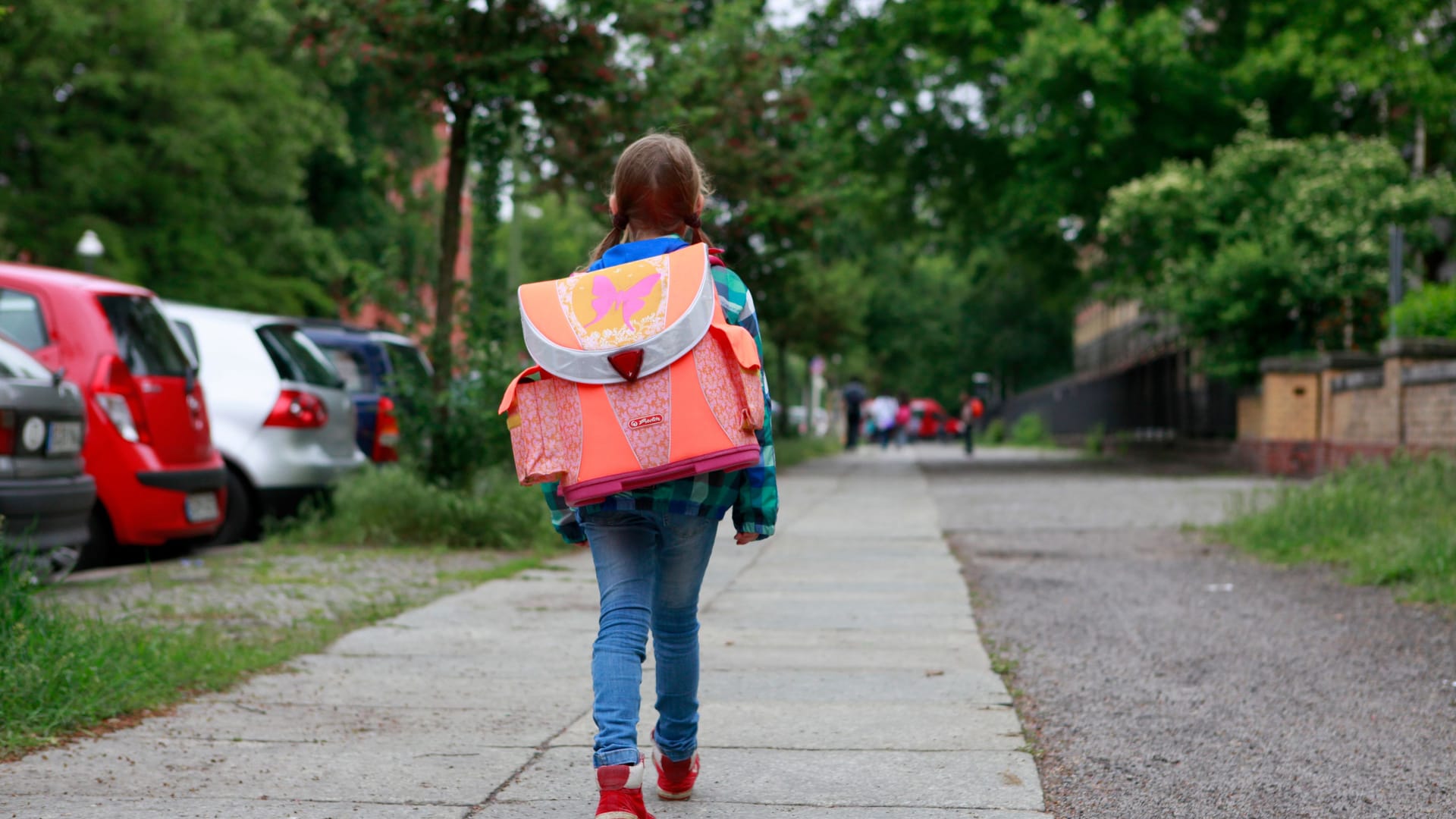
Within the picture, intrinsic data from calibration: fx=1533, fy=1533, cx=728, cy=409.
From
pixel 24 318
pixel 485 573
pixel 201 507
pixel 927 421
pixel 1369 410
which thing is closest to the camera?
pixel 24 318

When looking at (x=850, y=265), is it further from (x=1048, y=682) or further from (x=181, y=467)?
(x=1048, y=682)

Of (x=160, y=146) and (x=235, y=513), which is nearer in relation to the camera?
(x=235, y=513)

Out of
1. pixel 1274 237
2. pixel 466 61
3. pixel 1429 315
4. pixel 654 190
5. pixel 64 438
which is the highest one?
pixel 466 61

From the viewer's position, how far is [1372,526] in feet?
30.9

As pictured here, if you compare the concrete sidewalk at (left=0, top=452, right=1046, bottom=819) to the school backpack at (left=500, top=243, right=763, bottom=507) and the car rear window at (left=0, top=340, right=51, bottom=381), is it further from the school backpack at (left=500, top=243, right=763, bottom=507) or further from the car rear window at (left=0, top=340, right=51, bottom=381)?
the car rear window at (left=0, top=340, right=51, bottom=381)

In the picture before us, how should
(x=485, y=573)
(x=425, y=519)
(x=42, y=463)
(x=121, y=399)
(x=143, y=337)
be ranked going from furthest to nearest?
1. (x=425, y=519)
2. (x=485, y=573)
3. (x=143, y=337)
4. (x=121, y=399)
5. (x=42, y=463)

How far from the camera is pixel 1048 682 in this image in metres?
5.34

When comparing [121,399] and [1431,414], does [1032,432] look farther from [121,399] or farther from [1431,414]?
[121,399]

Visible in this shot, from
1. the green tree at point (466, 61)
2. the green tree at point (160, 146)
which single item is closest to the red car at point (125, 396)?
the green tree at point (466, 61)

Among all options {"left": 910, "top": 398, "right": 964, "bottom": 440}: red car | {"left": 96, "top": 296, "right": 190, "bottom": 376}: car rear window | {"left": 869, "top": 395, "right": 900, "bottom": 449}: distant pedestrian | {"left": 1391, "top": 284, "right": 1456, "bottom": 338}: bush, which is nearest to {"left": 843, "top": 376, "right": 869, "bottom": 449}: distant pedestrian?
{"left": 869, "top": 395, "right": 900, "bottom": 449}: distant pedestrian

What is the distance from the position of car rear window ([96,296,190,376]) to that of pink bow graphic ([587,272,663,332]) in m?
5.55

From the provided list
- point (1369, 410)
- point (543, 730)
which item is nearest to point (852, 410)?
point (1369, 410)

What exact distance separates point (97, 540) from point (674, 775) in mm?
5791

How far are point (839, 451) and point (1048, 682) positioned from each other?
33266 millimetres
